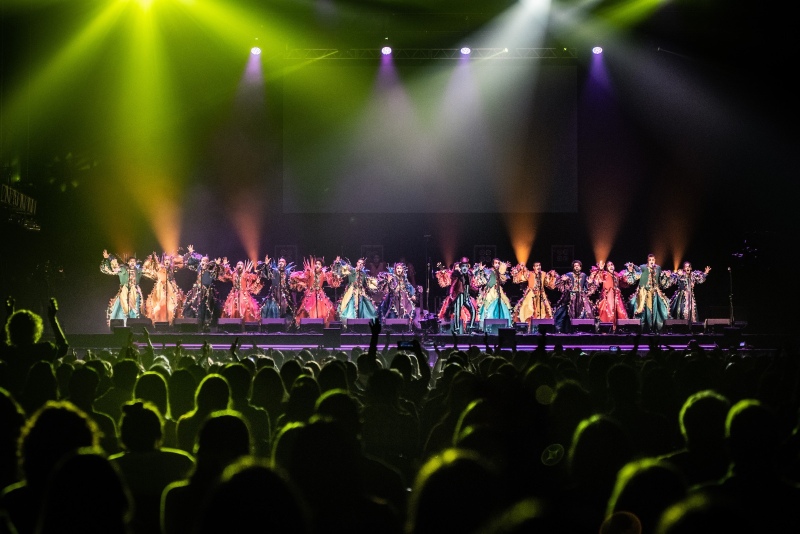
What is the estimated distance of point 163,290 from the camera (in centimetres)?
1700

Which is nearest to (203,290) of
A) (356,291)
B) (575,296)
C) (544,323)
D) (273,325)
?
(273,325)

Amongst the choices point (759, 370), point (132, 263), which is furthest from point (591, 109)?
point (759, 370)

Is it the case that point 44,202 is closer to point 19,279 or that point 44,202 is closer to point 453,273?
point 19,279

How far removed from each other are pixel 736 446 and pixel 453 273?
1423 cm

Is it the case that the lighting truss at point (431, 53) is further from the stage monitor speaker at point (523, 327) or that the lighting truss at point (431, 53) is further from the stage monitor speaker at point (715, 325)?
the stage monitor speaker at point (715, 325)

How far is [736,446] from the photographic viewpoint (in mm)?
2383

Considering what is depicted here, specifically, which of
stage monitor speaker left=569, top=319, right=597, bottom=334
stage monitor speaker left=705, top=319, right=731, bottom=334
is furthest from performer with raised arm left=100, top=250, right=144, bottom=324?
stage monitor speaker left=705, top=319, right=731, bottom=334

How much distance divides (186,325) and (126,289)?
5.82 feet

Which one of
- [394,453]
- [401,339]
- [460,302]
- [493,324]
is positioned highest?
[460,302]

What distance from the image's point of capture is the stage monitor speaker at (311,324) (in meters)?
16.1

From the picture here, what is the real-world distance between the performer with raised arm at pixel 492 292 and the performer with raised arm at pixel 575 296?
113 centimetres

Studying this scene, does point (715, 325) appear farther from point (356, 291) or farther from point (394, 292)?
point (356, 291)

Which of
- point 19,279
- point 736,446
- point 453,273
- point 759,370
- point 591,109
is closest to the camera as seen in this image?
point 736,446

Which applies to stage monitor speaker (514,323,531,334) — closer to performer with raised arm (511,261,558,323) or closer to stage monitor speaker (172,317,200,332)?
performer with raised arm (511,261,558,323)
